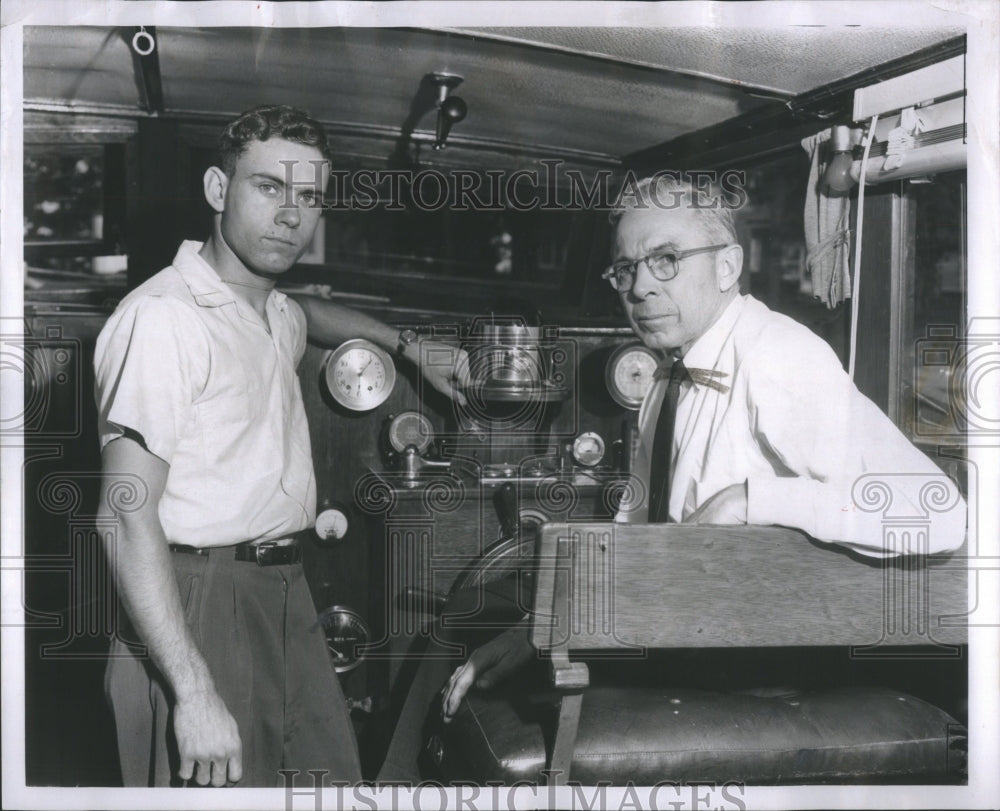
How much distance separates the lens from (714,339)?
2.43 metres

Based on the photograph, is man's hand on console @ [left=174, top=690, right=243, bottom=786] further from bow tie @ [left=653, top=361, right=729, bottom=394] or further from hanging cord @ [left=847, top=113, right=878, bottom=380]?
hanging cord @ [left=847, top=113, right=878, bottom=380]

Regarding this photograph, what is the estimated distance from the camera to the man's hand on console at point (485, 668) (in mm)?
2357

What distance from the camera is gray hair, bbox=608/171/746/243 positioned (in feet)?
8.09

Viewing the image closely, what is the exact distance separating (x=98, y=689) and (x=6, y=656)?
344mm

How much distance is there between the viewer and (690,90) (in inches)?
106

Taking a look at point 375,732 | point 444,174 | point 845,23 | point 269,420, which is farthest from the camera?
point 444,174

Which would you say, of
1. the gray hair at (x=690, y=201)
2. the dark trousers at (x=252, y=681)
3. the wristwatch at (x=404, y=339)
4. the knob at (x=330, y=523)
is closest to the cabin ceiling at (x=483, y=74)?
the gray hair at (x=690, y=201)

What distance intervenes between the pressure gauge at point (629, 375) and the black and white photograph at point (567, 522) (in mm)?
519

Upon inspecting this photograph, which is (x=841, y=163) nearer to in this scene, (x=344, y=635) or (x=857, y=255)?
(x=857, y=255)

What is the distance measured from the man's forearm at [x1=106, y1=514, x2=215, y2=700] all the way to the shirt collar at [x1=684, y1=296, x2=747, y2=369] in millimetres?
1505

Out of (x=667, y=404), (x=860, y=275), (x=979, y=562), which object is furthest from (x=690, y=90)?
(x=979, y=562)

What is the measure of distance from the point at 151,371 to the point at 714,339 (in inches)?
59.2

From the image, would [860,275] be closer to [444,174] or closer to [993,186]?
[993,186]

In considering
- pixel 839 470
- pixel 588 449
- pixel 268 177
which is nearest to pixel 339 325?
pixel 268 177
